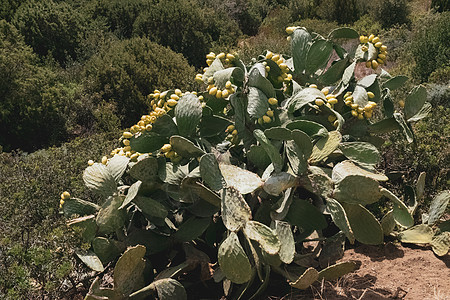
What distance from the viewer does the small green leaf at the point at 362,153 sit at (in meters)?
2.17

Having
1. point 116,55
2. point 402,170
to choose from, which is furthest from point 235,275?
point 116,55

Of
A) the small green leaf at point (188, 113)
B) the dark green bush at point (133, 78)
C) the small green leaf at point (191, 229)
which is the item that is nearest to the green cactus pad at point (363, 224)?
the small green leaf at point (191, 229)

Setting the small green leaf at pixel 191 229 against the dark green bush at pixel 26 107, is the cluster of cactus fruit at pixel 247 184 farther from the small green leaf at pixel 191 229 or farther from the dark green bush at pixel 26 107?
the dark green bush at pixel 26 107

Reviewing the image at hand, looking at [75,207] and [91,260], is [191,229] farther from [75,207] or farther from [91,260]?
[75,207]

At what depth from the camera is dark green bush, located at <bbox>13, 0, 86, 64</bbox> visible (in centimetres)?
1295

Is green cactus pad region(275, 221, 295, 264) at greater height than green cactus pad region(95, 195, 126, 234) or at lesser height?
greater

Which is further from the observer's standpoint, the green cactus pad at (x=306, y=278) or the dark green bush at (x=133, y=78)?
the dark green bush at (x=133, y=78)

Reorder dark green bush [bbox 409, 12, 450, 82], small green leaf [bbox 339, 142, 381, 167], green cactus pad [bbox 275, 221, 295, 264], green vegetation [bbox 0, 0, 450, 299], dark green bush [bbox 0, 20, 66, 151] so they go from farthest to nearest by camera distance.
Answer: dark green bush [bbox 0, 20, 66, 151]
dark green bush [bbox 409, 12, 450, 82]
green vegetation [bbox 0, 0, 450, 299]
small green leaf [bbox 339, 142, 381, 167]
green cactus pad [bbox 275, 221, 295, 264]

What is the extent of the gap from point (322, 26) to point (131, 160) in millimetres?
13444

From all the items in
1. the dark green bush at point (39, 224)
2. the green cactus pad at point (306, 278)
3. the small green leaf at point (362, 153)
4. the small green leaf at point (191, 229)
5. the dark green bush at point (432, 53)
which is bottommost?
the dark green bush at point (432, 53)

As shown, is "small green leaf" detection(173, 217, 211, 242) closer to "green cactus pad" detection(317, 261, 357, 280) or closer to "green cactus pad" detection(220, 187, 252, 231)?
"green cactus pad" detection(220, 187, 252, 231)

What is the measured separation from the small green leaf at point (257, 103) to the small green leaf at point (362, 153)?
441 millimetres

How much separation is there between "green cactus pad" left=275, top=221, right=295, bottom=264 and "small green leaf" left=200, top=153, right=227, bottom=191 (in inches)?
12.4

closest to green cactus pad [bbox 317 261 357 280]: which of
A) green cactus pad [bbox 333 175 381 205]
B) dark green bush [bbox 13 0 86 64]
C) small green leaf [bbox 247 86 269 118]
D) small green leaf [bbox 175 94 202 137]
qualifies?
green cactus pad [bbox 333 175 381 205]
